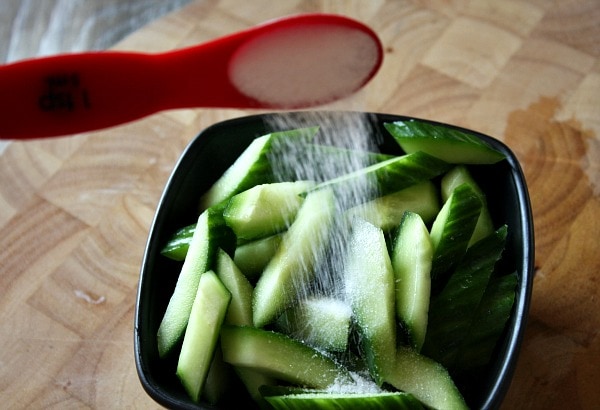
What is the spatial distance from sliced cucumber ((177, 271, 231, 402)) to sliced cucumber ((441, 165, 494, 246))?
0.43 metres

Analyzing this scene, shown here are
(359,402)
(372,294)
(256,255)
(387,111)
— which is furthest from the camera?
(387,111)

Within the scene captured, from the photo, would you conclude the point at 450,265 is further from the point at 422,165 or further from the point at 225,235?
the point at 225,235

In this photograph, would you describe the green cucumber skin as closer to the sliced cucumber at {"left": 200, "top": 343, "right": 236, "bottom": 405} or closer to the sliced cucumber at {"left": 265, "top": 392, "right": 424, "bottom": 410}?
the sliced cucumber at {"left": 265, "top": 392, "right": 424, "bottom": 410}

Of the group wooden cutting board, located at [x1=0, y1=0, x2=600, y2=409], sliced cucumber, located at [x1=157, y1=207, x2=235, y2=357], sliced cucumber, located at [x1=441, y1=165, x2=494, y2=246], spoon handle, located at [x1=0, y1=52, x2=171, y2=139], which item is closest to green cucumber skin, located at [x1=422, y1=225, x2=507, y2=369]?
sliced cucumber, located at [x1=441, y1=165, x2=494, y2=246]

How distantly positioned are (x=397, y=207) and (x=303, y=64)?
1.15 feet

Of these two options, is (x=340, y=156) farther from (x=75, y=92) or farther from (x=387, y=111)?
(x=75, y=92)

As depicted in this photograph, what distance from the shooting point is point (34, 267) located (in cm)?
151

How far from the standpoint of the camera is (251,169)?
4.21 ft

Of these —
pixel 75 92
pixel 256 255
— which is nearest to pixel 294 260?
pixel 256 255

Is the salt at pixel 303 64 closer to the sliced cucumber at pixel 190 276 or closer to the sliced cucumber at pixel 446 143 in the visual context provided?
the sliced cucumber at pixel 446 143

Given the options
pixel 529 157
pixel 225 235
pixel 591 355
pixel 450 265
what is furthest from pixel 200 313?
pixel 529 157

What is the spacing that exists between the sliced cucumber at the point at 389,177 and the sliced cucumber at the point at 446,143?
0.09 ft

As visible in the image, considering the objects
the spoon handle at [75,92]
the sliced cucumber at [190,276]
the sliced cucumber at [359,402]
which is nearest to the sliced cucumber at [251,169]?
the sliced cucumber at [190,276]

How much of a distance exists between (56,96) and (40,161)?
1.16ft
